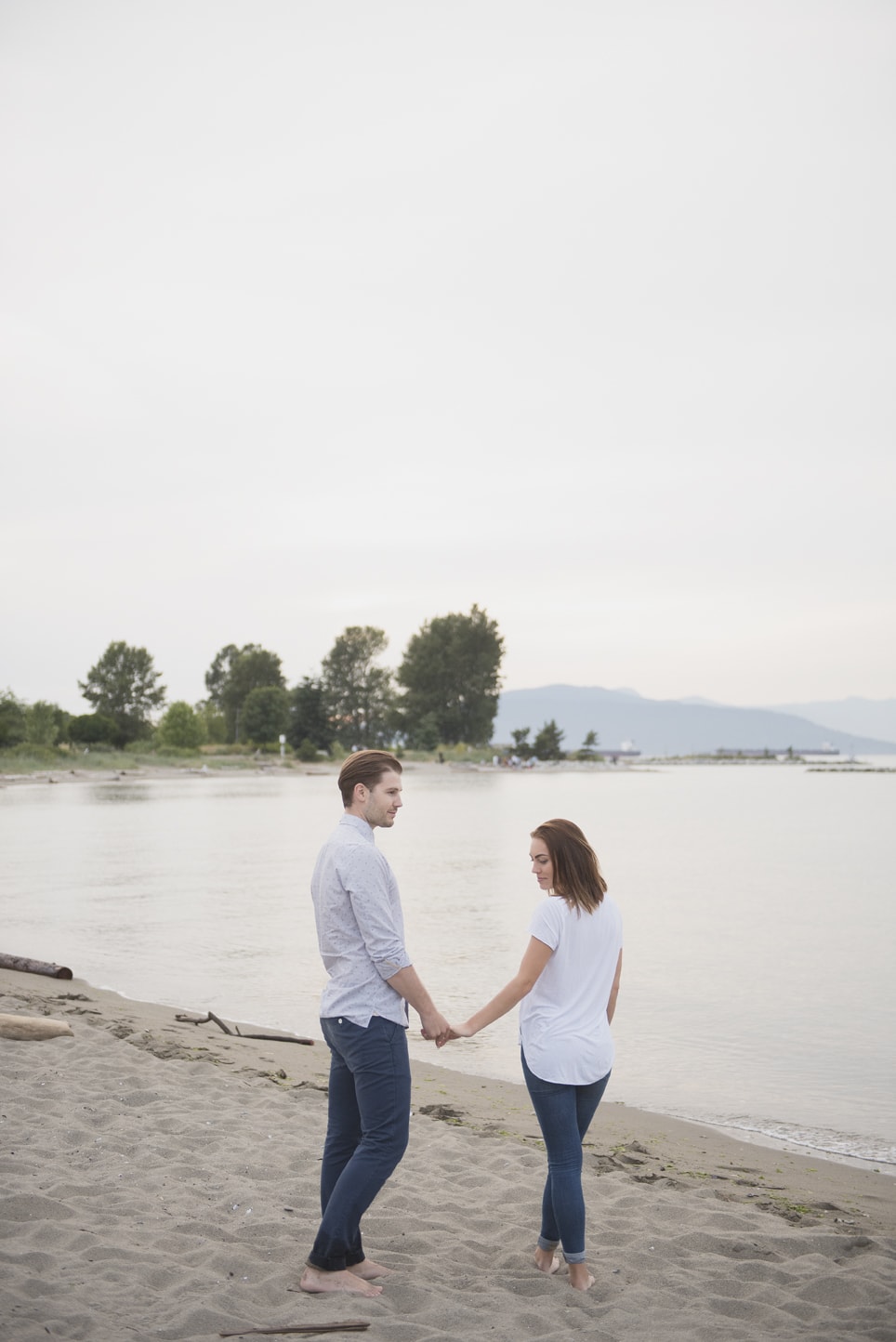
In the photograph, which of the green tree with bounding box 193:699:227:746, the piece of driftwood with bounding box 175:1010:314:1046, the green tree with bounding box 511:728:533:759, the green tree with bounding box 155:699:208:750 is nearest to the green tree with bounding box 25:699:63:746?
the green tree with bounding box 155:699:208:750

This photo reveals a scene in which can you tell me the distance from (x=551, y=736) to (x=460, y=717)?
15.4 m

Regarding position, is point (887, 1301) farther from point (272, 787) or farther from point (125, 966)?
point (272, 787)

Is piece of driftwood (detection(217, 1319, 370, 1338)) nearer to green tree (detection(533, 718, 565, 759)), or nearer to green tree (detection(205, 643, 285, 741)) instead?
green tree (detection(205, 643, 285, 741))

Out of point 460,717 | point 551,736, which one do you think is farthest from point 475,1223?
point 551,736

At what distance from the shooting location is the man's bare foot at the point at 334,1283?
4109mm

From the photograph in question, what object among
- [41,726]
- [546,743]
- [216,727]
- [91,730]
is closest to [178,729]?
[91,730]

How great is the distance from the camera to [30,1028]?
814 cm

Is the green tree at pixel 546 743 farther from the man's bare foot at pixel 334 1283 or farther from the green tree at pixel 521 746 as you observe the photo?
the man's bare foot at pixel 334 1283

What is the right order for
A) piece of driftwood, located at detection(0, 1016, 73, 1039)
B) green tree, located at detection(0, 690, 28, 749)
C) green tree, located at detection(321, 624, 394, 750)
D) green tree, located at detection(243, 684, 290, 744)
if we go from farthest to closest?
green tree, located at detection(321, 624, 394, 750)
green tree, located at detection(243, 684, 290, 744)
green tree, located at detection(0, 690, 28, 749)
piece of driftwood, located at detection(0, 1016, 73, 1039)

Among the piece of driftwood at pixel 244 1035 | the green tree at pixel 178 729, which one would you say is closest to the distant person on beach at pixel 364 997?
the piece of driftwood at pixel 244 1035

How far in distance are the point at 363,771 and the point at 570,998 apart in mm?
1156

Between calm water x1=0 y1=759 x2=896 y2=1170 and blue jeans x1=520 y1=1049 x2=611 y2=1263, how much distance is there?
3.89 m

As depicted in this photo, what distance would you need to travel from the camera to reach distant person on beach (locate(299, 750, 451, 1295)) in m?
3.91

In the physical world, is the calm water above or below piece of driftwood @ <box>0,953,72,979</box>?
below
